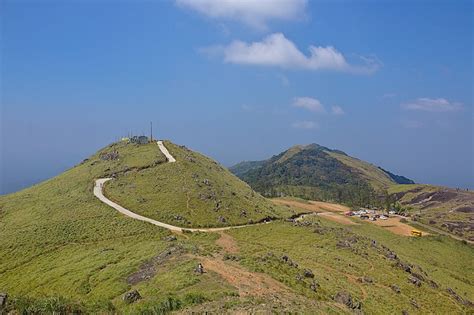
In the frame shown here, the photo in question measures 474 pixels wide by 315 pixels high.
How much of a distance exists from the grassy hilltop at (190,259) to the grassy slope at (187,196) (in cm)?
47

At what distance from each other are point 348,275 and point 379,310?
11.8 meters

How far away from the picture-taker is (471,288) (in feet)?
258

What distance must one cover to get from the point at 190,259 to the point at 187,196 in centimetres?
4526

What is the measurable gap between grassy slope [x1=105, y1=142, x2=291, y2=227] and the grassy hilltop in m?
0.47

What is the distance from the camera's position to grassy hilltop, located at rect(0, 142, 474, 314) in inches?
1412

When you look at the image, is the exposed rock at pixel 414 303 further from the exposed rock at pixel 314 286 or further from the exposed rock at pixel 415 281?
the exposed rock at pixel 314 286

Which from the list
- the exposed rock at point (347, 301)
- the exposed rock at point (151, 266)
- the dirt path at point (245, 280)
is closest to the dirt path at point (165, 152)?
the exposed rock at point (151, 266)

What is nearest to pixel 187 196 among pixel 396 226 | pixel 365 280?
pixel 365 280

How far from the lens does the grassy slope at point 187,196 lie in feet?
271

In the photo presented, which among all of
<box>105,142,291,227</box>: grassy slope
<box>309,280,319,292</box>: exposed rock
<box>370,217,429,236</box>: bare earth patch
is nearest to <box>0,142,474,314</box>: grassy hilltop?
<box>309,280,319,292</box>: exposed rock

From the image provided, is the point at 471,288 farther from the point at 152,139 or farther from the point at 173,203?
the point at 152,139

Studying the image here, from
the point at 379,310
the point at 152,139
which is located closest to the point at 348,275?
the point at 379,310

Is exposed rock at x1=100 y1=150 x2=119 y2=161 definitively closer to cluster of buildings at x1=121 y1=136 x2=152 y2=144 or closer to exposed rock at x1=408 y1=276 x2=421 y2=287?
cluster of buildings at x1=121 y1=136 x2=152 y2=144

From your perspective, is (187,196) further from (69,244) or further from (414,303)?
(414,303)
